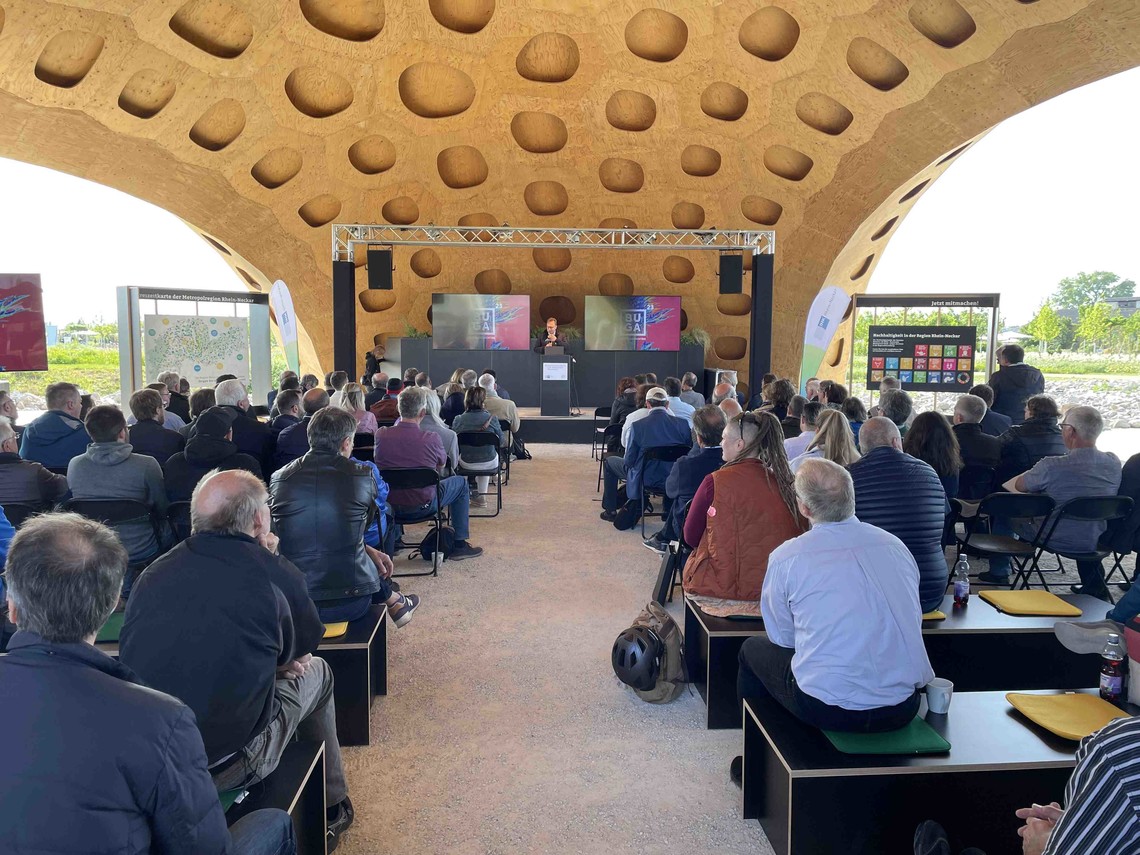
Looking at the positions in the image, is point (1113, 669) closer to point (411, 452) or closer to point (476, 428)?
point (411, 452)

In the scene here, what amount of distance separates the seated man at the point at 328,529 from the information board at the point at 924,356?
375 inches

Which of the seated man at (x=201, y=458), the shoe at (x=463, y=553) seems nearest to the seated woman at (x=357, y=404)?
the shoe at (x=463, y=553)

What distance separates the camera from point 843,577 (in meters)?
2.52

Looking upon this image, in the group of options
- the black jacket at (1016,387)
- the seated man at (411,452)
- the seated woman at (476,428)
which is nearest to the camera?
the seated man at (411,452)

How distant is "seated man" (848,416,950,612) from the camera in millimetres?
3656

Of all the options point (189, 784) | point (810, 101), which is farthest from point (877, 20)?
point (189, 784)

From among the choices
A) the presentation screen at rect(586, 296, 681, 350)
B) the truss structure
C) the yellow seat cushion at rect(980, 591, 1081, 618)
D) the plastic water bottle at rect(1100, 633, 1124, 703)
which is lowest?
the yellow seat cushion at rect(980, 591, 1081, 618)

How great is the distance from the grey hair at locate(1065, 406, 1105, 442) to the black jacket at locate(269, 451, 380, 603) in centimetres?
434

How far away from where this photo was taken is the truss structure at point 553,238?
13664 mm

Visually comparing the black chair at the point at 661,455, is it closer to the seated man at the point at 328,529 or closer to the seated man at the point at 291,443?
the seated man at the point at 291,443

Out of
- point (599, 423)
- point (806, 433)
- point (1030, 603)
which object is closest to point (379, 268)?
point (599, 423)

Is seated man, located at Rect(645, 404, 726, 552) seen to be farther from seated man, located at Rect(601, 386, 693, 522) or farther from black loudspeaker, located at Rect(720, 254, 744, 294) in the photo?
black loudspeaker, located at Rect(720, 254, 744, 294)

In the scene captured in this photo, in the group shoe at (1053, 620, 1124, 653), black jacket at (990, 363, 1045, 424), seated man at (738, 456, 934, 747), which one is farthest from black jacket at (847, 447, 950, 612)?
black jacket at (990, 363, 1045, 424)

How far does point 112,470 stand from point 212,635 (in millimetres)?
2811
